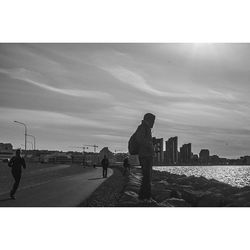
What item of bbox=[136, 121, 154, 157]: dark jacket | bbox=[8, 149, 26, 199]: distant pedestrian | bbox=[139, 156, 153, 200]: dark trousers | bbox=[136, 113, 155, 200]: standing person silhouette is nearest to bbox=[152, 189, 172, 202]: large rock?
bbox=[139, 156, 153, 200]: dark trousers

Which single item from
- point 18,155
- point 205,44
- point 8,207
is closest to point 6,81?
point 18,155

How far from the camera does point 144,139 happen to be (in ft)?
39.9

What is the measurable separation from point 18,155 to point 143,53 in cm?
526

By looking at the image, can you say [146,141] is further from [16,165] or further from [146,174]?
[16,165]

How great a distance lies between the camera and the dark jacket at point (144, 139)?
12.2 meters

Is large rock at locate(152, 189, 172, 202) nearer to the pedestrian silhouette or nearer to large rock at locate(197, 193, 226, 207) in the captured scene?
large rock at locate(197, 193, 226, 207)

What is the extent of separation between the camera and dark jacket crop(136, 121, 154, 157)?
479 inches

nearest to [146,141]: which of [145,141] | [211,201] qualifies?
[145,141]

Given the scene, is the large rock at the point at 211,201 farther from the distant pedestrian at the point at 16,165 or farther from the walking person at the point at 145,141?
the distant pedestrian at the point at 16,165

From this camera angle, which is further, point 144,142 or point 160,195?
point 160,195

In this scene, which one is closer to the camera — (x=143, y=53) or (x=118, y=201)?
(x=118, y=201)

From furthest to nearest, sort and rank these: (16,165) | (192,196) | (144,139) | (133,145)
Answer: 1. (192,196)
2. (16,165)
3. (133,145)
4. (144,139)
